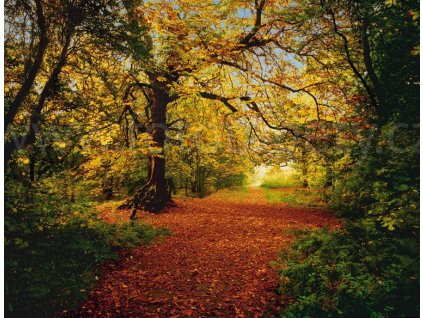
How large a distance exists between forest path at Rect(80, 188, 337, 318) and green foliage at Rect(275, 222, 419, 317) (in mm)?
567

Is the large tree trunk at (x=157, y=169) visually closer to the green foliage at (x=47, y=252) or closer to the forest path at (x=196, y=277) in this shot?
the forest path at (x=196, y=277)

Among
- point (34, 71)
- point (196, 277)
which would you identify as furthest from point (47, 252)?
point (34, 71)

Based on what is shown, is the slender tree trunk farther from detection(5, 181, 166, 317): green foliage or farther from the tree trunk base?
the tree trunk base

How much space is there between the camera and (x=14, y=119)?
603 centimetres

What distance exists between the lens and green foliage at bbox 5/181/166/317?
453 centimetres

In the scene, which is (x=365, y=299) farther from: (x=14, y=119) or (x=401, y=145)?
(x=14, y=119)

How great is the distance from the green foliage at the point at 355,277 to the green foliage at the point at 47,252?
3636 mm

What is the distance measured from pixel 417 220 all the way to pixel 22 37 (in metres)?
7.49

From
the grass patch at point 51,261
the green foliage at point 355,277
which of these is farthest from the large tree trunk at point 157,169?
the green foliage at point 355,277

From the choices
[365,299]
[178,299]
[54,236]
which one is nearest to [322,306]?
[365,299]

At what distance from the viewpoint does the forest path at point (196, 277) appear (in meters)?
4.98

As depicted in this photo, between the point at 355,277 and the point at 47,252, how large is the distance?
205 inches

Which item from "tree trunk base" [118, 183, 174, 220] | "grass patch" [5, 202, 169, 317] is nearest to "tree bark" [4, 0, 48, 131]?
"grass patch" [5, 202, 169, 317]

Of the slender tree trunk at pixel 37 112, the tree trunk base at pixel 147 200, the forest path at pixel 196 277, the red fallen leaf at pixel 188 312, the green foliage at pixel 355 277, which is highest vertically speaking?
the slender tree trunk at pixel 37 112
